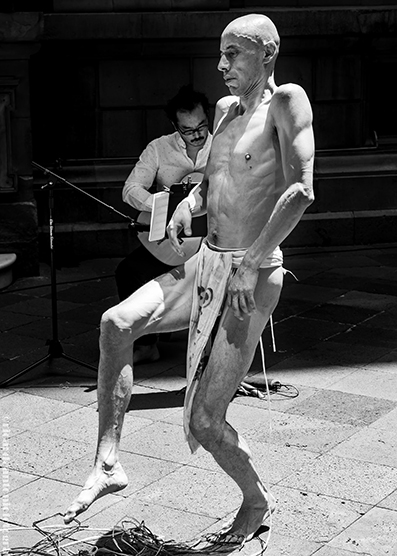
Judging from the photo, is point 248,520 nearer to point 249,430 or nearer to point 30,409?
point 249,430

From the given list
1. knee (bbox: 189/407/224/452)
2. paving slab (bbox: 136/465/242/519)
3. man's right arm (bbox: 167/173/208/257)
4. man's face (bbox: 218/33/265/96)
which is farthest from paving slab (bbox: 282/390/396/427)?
man's face (bbox: 218/33/265/96)

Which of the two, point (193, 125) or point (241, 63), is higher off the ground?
point (241, 63)

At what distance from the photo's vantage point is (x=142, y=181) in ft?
26.2

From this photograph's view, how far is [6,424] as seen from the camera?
22.4ft

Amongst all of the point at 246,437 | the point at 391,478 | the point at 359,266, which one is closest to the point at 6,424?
the point at 246,437

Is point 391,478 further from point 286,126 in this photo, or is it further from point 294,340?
point 294,340

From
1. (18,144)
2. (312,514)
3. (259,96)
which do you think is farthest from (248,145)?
(18,144)

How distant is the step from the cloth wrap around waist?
5.85 m

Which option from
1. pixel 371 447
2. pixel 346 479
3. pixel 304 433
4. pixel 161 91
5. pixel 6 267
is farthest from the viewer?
pixel 161 91

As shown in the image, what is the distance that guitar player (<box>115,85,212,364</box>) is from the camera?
25.3 feet

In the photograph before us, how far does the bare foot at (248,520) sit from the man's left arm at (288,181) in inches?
40.0

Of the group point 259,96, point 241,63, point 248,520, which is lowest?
point 248,520

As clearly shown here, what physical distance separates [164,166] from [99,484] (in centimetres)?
370

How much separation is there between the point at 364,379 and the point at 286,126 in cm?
338
